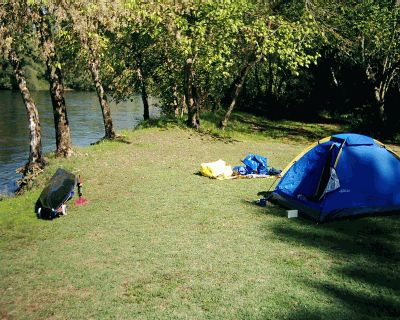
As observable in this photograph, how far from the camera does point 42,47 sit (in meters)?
15.4

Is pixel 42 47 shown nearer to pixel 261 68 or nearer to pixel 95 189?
pixel 95 189

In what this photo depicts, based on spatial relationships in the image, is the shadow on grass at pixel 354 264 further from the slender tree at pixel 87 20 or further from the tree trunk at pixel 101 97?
the tree trunk at pixel 101 97

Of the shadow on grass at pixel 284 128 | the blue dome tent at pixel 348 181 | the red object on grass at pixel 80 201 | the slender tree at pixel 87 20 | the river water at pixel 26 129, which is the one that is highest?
the slender tree at pixel 87 20

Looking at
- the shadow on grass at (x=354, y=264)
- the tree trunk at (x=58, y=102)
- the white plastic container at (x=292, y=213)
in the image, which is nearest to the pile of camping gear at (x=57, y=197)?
the tree trunk at (x=58, y=102)

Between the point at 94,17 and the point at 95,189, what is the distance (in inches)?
252

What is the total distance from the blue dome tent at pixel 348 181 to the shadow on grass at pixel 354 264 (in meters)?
0.36

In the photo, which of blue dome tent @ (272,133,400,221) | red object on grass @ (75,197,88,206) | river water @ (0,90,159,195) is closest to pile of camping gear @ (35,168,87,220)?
red object on grass @ (75,197,88,206)

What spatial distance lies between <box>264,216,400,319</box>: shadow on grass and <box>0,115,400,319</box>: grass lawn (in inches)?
0.9

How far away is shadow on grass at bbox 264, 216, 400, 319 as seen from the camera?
649 cm

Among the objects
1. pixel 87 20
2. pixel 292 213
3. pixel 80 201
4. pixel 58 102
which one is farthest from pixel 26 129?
pixel 292 213

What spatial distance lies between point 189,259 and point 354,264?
10.6ft

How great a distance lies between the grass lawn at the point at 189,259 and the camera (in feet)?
22.3

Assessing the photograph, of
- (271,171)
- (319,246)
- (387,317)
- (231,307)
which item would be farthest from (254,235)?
(271,171)

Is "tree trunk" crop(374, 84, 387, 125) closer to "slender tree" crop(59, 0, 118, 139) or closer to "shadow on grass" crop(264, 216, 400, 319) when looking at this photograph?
"shadow on grass" crop(264, 216, 400, 319)
